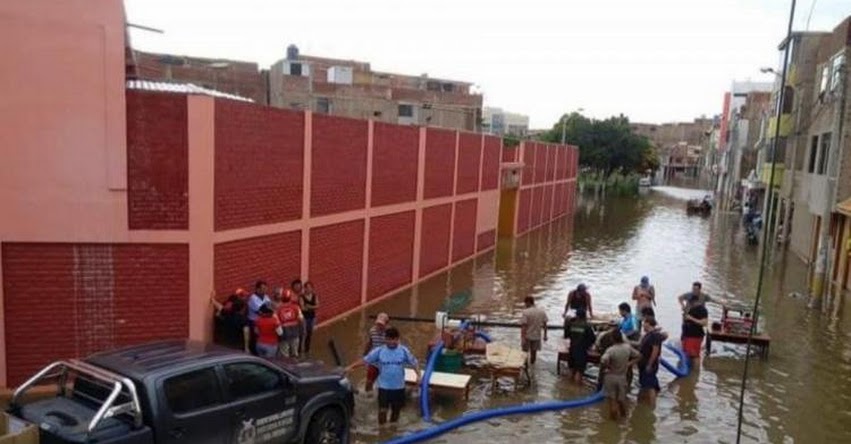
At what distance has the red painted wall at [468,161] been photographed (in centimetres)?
2605

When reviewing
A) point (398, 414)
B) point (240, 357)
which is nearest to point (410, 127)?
point (398, 414)

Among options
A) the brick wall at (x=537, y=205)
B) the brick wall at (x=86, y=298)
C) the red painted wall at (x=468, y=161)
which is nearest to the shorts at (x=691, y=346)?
the brick wall at (x=86, y=298)

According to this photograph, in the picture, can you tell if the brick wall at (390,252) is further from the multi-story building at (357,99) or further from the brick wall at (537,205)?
the brick wall at (537,205)

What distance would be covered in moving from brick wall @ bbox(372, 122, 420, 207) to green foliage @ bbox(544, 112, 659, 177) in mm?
63336

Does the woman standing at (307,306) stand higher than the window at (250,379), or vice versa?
the window at (250,379)

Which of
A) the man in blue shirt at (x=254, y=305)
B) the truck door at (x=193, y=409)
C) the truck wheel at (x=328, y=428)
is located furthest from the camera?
the man in blue shirt at (x=254, y=305)

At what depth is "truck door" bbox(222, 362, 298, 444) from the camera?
7.64 metres

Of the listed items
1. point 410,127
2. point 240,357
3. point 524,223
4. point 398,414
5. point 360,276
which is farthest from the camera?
point 524,223

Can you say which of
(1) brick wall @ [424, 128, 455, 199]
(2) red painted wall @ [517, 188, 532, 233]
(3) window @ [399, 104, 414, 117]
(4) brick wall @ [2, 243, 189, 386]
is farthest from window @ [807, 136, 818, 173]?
(4) brick wall @ [2, 243, 189, 386]

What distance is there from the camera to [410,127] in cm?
2070

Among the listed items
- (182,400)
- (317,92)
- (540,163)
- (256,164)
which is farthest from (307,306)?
(317,92)

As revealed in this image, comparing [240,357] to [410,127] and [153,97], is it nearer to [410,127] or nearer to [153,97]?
[153,97]

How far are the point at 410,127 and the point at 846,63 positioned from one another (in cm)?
1533

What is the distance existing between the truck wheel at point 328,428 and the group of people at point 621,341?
14.3ft
